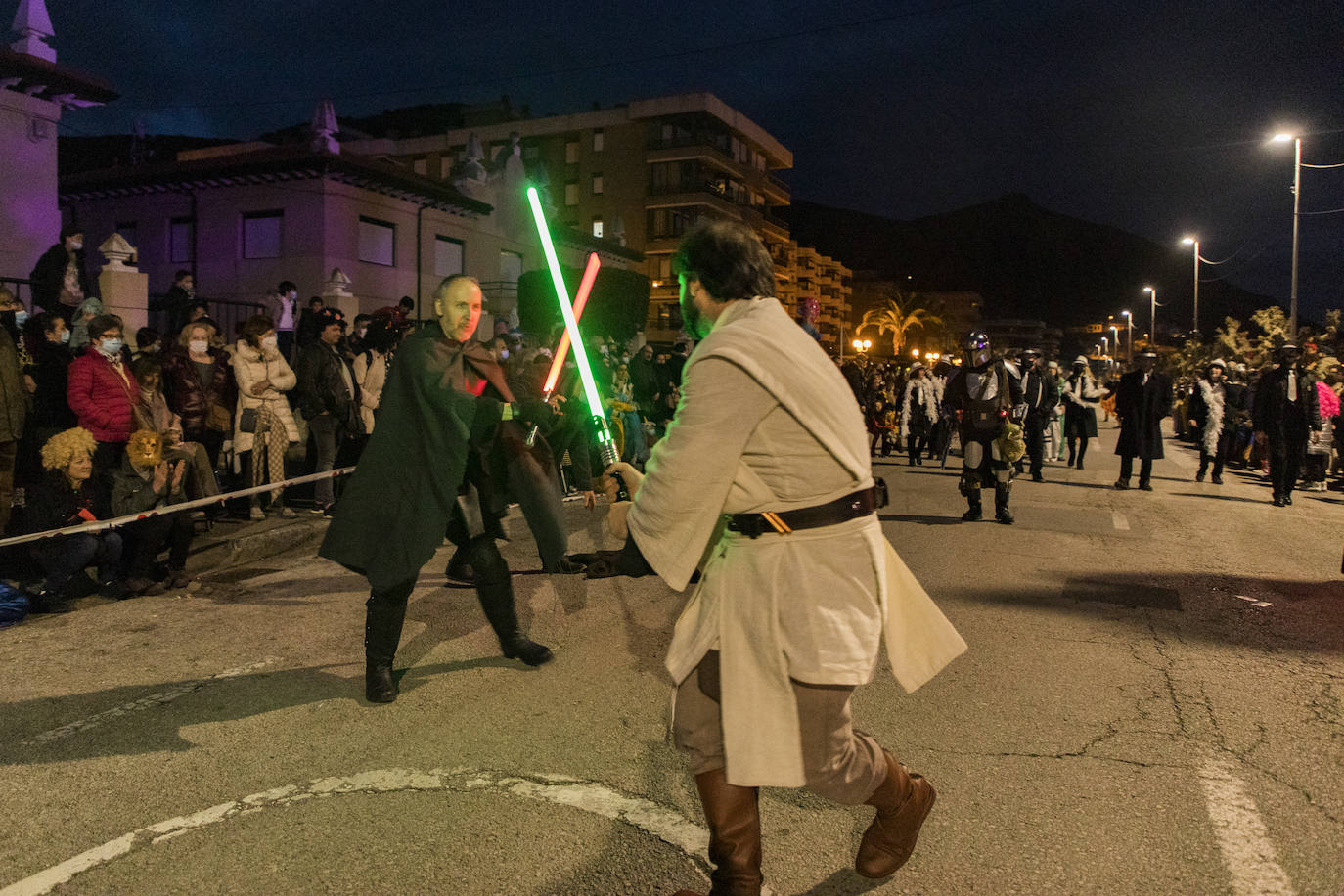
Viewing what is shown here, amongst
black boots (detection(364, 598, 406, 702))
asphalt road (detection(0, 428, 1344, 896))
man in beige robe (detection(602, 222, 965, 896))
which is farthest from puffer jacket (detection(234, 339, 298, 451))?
man in beige robe (detection(602, 222, 965, 896))

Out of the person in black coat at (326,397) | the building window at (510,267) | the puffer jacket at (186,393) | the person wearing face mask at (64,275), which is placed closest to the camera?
the puffer jacket at (186,393)

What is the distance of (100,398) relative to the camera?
7105 millimetres

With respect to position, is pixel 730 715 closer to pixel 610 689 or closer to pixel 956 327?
pixel 610 689

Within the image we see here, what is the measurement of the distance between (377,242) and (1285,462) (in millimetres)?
23222

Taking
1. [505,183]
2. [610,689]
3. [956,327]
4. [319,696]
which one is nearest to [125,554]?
[319,696]

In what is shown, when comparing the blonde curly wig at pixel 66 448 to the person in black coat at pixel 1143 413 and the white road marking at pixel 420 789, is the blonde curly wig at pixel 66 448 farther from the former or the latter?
the person in black coat at pixel 1143 413

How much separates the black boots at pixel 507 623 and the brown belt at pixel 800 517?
2.68 metres

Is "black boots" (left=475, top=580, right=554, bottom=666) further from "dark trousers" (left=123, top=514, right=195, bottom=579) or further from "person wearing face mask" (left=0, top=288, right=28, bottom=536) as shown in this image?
"person wearing face mask" (left=0, top=288, right=28, bottom=536)

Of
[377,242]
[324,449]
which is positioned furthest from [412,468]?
[377,242]

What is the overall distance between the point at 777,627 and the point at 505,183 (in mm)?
33521

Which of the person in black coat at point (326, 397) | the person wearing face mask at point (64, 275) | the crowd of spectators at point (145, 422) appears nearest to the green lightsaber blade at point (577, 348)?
the crowd of spectators at point (145, 422)

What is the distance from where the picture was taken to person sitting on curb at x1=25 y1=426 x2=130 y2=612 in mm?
6305

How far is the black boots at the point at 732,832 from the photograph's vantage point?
252 cm

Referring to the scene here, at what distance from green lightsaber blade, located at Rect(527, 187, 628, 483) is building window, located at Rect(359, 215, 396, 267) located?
976 inches
